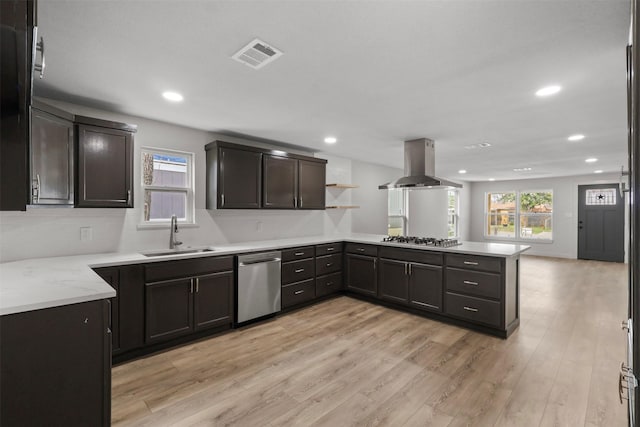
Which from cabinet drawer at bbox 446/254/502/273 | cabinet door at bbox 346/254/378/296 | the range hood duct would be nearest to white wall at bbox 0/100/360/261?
cabinet door at bbox 346/254/378/296

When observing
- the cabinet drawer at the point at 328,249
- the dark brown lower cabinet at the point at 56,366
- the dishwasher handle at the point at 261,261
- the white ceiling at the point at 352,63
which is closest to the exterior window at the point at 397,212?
Answer: the cabinet drawer at the point at 328,249

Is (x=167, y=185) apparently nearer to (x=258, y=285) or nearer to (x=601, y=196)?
(x=258, y=285)

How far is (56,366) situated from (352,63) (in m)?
2.46

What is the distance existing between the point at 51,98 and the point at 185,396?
9.45 feet

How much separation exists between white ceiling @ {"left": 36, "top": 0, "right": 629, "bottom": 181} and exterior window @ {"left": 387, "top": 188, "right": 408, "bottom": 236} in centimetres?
352

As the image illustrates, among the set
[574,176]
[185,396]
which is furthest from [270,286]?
[574,176]

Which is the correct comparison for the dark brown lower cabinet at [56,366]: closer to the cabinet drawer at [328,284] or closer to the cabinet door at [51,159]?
the cabinet door at [51,159]

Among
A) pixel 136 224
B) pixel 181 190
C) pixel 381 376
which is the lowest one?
pixel 381 376

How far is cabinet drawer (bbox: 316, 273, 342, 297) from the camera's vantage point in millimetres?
4297

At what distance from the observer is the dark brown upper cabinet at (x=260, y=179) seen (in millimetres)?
3672

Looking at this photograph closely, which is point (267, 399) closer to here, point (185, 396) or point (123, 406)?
point (185, 396)

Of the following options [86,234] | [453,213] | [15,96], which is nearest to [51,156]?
[86,234]

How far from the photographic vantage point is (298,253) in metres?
4.05

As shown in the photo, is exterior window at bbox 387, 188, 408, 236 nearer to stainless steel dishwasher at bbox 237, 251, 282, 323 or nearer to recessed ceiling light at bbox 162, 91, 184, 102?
stainless steel dishwasher at bbox 237, 251, 282, 323
